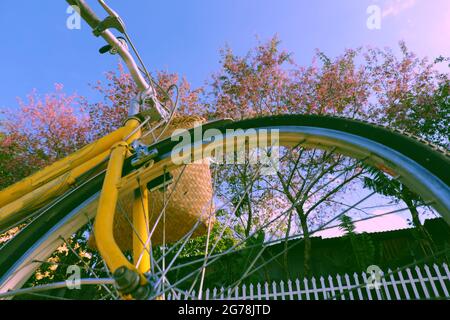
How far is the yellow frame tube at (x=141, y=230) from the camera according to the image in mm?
1124

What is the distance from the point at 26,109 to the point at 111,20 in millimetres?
7737

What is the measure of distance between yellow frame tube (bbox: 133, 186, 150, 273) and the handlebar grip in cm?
83

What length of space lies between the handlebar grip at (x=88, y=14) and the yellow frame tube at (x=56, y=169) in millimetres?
558

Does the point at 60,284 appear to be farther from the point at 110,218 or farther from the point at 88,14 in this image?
the point at 88,14

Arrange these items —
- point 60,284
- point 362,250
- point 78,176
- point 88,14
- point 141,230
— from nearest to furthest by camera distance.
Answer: point 60,284
point 141,230
point 78,176
point 88,14
point 362,250

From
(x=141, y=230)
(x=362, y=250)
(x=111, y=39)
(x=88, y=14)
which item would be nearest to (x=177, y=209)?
(x=141, y=230)

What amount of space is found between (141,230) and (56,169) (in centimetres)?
48

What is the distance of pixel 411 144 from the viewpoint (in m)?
0.89

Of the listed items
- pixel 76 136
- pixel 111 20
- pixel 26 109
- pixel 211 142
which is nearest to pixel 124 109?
pixel 76 136

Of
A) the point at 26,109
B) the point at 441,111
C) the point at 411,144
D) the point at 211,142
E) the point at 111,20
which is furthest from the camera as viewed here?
the point at 26,109

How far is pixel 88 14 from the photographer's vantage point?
149 centimetres

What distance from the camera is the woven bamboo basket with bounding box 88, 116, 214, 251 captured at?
1447mm
